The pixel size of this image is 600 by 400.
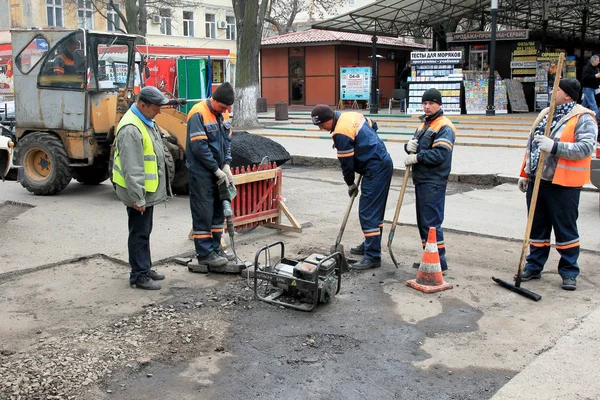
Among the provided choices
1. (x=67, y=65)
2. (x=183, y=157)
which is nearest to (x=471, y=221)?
(x=183, y=157)

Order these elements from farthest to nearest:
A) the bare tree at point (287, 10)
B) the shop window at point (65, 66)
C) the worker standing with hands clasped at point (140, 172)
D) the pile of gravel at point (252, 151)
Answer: the bare tree at point (287, 10)
the shop window at point (65, 66)
the pile of gravel at point (252, 151)
the worker standing with hands clasped at point (140, 172)

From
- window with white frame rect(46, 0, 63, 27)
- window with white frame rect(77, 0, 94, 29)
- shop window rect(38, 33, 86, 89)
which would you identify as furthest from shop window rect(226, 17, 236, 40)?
shop window rect(38, 33, 86, 89)

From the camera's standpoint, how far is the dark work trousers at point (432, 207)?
20.0 ft

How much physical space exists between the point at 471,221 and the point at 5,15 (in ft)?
111

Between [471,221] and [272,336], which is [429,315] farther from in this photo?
[471,221]

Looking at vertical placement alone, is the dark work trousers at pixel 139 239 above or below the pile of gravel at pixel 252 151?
below

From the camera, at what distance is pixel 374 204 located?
20.8 feet

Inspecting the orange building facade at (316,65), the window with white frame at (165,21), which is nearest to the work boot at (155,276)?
the orange building facade at (316,65)

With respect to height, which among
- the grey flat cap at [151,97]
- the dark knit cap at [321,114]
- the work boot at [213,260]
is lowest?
the work boot at [213,260]

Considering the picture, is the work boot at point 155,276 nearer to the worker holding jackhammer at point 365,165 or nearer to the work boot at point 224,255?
the work boot at point 224,255

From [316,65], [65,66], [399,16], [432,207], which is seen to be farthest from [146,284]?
[316,65]

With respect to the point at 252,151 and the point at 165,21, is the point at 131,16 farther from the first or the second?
the point at 252,151

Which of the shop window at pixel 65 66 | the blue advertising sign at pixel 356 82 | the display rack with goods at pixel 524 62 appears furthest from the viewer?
the blue advertising sign at pixel 356 82

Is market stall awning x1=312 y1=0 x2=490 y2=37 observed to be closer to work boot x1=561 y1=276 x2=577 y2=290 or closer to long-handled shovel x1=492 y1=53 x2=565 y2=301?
long-handled shovel x1=492 y1=53 x2=565 y2=301
